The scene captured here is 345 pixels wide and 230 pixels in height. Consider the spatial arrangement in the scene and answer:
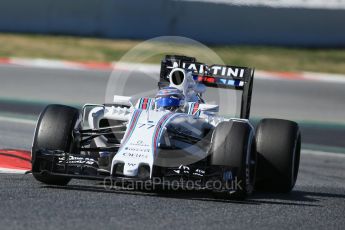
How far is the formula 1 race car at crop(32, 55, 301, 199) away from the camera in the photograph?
827cm

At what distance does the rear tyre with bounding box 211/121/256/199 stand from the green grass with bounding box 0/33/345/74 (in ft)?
38.3

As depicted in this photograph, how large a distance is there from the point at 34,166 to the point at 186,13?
13.5 metres

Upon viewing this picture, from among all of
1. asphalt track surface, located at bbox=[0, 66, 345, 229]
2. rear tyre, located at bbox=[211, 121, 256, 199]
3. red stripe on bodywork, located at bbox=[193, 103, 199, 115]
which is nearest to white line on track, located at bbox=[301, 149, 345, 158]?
asphalt track surface, located at bbox=[0, 66, 345, 229]

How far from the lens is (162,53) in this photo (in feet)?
69.3

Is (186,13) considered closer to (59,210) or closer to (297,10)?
(297,10)

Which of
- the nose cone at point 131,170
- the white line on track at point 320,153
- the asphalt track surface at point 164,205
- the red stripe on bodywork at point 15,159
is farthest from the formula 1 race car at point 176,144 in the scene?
the white line on track at point 320,153

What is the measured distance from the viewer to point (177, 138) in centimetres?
913

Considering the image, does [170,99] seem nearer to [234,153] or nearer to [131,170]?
[234,153]

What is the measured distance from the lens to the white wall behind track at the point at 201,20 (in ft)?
69.7

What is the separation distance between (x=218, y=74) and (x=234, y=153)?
6.86 feet

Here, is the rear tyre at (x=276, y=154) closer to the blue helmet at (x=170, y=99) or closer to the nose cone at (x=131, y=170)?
the blue helmet at (x=170, y=99)

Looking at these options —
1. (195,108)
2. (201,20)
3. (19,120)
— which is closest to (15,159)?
(195,108)

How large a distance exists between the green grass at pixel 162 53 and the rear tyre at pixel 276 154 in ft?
35.5

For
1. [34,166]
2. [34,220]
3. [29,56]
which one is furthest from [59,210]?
[29,56]
